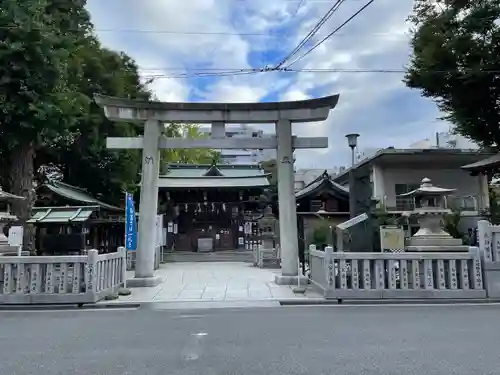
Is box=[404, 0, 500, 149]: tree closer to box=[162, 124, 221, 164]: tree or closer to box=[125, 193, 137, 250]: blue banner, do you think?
box=[125, 193, 137, 250]: blue banner

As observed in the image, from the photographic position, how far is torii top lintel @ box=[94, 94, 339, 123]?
13500 mm

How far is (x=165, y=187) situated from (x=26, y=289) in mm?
19374

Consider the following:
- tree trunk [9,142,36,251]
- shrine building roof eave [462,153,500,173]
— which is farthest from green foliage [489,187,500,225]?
tree trunk [9,142,36,251]

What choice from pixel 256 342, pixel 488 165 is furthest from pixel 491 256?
pixel 488 165

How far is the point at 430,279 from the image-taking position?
977 cm

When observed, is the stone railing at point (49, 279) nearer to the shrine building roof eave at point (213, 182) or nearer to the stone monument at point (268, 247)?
the stone monument at point (268, 247)

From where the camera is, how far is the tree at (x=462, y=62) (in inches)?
672

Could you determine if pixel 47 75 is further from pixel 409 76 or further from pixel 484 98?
pixel 484 98

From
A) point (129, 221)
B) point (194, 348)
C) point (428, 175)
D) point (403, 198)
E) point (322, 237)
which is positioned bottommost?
point (194, 348)

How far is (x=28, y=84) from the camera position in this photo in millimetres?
16594

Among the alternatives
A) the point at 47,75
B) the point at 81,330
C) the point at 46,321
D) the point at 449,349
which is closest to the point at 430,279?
the point at 449,349

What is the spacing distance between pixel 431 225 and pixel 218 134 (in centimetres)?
694

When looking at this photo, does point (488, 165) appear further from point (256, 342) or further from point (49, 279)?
point (49, 279)

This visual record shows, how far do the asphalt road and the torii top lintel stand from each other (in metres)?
6.81
